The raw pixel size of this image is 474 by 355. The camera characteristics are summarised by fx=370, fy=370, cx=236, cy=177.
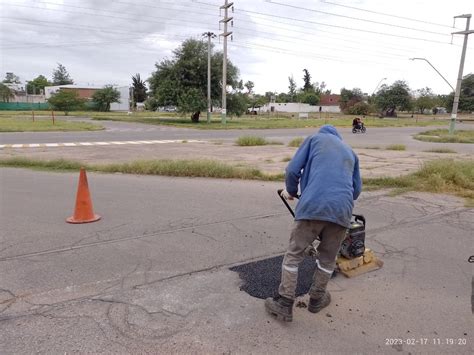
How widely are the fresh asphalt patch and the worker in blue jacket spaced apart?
0.32 m

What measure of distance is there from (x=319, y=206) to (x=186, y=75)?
38.6m

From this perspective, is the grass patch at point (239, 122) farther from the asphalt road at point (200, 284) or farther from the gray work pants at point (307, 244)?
the gray work pants at point (307, 244)

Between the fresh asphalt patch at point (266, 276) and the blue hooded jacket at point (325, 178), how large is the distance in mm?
946

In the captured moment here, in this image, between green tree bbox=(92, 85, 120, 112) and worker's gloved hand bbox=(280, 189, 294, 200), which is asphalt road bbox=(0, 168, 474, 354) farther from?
green tree bbox=(92, 85, 120, 112)

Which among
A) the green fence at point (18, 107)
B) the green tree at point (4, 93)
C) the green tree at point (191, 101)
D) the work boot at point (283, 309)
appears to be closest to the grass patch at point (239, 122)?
the green tree at point (191, 101)

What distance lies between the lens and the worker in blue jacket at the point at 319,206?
2.92 m

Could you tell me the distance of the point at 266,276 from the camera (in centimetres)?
386

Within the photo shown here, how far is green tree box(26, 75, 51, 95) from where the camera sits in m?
110

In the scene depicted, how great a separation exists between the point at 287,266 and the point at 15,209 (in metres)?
5.15

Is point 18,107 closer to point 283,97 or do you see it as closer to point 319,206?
point 283,97

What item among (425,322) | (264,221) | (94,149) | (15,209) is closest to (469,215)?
(264,221)

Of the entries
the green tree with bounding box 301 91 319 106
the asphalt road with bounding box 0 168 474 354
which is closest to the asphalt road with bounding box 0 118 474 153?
the asphalt road with bounding box 0 168 474 354

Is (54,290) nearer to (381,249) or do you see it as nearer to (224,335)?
(224,335)

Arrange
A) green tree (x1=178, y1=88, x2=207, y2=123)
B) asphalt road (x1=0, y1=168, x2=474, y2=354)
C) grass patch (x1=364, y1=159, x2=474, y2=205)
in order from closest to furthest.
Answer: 1. asphalt road (x1=0, y1=168, x2=474, y2=354)
2. grass patch (x1=364, y1=159, x2=474, y2=205)
3. green tree (x1=178, y1=88, x2=207, y2=123)
